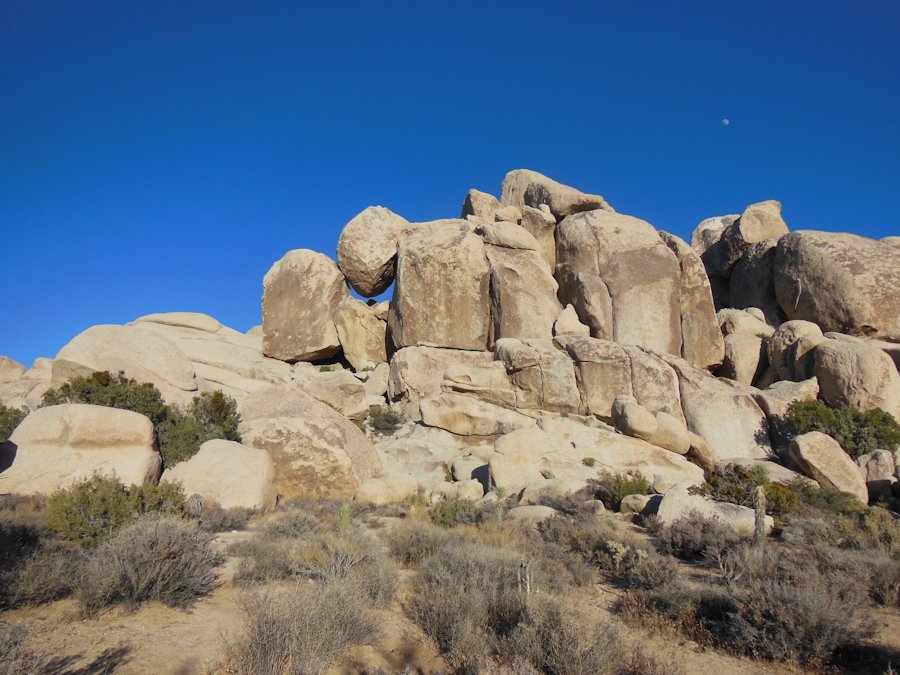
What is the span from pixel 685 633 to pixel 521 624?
5.78ft

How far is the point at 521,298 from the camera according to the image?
24750 millimetres

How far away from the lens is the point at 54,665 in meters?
3.75

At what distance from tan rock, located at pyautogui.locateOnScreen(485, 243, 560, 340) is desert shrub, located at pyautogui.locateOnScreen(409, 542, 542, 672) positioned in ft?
59.9

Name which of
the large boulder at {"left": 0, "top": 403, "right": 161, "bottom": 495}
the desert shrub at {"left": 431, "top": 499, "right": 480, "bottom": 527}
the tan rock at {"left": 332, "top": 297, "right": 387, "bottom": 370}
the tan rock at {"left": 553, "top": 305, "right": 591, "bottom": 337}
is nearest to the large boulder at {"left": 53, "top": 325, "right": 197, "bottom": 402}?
the large boulder at {"left": 0, "top": 403, "right": 161, "bottom": 495}

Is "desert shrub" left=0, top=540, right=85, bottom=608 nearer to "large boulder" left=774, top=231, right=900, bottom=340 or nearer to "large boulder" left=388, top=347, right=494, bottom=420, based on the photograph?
"large boulder" left=388, top=347, right=494, bottom=420

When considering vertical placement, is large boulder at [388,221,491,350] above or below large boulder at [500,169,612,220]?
below

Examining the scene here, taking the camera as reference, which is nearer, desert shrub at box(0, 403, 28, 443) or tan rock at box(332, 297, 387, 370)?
desert shrub at box(0, 403, 28, 443)

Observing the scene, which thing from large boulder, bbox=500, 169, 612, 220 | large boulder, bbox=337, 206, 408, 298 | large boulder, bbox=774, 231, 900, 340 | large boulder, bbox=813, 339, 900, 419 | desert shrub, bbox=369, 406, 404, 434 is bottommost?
desert shrub, bbox=369, 406, 404, 434

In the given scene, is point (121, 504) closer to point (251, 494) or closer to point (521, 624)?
point (251, 494)

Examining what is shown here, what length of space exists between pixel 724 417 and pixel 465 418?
31.4ft

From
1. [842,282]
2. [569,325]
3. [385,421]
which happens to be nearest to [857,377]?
[842,282]

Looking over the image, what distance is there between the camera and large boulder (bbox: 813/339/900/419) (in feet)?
61.0

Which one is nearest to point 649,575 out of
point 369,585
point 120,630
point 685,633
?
point 685,633

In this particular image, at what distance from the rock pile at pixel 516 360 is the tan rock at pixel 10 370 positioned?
133 millimetres
